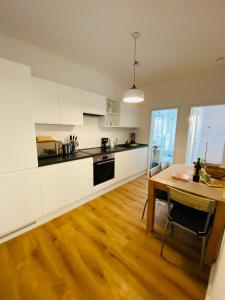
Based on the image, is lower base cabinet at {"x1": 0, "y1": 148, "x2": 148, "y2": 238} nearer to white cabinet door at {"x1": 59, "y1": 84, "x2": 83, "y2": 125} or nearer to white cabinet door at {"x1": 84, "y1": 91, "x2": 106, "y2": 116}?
white cabinet door at {"x1": 59, "y1": 84, "x2": 83, "y2": 125}

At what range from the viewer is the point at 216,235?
1.41m

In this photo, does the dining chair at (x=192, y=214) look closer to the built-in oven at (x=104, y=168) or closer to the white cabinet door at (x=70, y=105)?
the built-in oven at (x=104, y=168)

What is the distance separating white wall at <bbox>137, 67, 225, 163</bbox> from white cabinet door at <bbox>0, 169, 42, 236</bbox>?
3.38 m

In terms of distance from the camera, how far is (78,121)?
2.63 metres

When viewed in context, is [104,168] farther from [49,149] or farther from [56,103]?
[56,103]

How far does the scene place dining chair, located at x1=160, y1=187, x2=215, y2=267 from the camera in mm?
1301

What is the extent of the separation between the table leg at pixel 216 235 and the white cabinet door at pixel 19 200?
7.09 ft

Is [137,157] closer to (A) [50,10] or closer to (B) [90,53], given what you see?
(B) [90,53]

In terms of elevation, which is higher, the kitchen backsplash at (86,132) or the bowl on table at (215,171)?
the kitchen backsplash at (86,132)

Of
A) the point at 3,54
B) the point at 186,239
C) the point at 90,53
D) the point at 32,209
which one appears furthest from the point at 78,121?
the point at 186,239

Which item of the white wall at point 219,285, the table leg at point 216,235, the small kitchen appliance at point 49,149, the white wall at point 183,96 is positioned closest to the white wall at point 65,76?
the small kitchen appliance at point 49,149

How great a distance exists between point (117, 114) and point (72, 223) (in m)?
2.69

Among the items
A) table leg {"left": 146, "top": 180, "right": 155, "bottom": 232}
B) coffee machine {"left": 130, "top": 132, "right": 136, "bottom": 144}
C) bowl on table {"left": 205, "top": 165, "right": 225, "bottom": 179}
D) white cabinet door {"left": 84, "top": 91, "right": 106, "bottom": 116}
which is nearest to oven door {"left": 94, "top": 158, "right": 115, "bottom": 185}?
white cabinet door {"left": 84, "top": 91, "right": 106, "bottom": 116}

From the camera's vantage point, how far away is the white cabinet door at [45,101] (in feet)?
6.75
